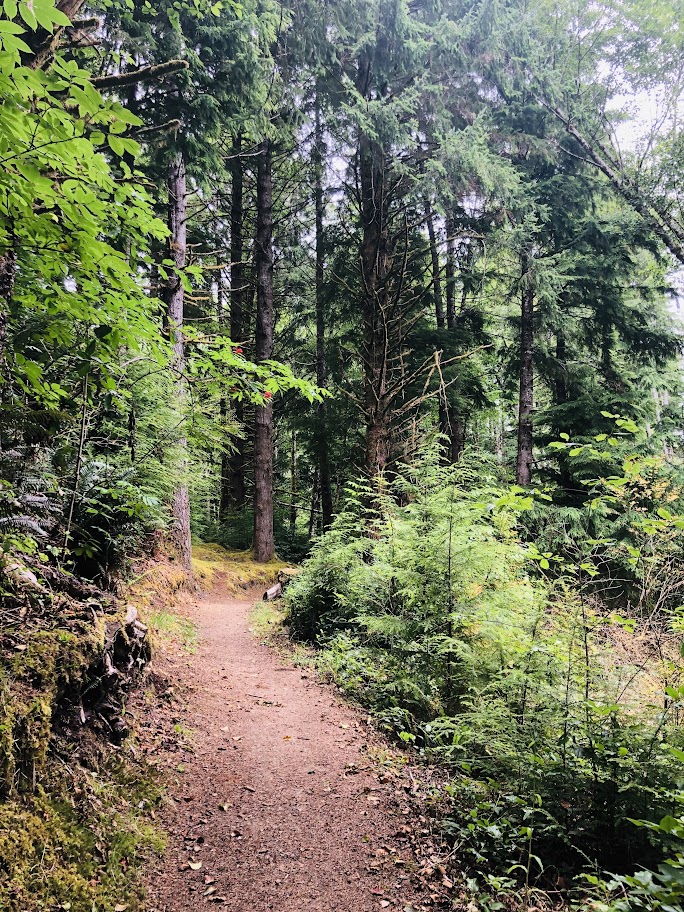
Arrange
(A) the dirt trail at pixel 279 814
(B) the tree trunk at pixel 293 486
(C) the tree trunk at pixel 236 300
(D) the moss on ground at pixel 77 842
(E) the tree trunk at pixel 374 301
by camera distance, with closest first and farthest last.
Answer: (D) the moss on ground at pixel 77 842, (A) the dirt trail at pixel 279 814, (E) the tree trunk at pixel 374 301, (C) the tree trunk at pixel 236 300, (B) the tree trunk at pixel 293 486

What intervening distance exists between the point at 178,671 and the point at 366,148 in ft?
30.3

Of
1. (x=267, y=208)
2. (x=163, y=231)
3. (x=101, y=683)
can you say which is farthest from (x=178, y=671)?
(x=267, y=208)

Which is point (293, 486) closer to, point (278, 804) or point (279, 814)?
point (278, 804)

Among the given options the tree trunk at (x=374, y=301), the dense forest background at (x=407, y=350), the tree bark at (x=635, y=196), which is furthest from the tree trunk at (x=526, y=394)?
the tree trunk at (x=374, y=301)

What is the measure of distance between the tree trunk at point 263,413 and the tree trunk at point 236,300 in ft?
2.90

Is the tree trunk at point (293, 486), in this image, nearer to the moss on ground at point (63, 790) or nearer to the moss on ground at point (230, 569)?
the moss on ground at point (230, 569)

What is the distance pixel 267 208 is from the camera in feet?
46.8

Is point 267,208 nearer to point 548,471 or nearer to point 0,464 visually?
point 548,471

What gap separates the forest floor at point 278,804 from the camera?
9.00ft

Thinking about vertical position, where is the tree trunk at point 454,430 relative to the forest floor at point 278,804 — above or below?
above

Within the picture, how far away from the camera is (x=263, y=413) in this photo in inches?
542

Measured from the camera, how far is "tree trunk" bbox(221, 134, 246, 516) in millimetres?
15609

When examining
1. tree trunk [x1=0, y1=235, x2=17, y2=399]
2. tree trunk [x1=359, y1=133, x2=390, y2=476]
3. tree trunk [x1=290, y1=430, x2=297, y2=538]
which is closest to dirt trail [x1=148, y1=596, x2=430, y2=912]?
tree trunk [x1=0, y1=235, x2=17, y2=399]

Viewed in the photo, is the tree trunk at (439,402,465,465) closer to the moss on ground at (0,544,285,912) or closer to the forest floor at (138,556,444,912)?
the forest floor at (138,556,444,912)
